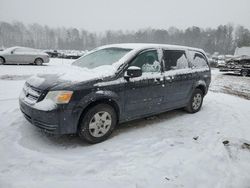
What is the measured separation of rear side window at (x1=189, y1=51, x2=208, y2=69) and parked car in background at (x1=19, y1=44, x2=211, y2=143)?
24 centimetres

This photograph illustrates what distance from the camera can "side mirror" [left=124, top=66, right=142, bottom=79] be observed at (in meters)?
4.36

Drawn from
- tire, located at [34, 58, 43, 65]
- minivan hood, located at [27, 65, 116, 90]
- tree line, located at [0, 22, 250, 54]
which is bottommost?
minivan hood, located at [27, 65, 116, 90]

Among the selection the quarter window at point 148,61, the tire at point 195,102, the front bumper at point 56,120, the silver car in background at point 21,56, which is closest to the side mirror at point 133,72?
the quarter window at point 148,61

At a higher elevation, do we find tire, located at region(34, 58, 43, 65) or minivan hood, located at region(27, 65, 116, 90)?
tire, located at region(34, 58, 43, 65)

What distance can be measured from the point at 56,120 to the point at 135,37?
103m

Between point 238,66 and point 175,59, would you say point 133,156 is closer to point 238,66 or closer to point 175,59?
point 175,59

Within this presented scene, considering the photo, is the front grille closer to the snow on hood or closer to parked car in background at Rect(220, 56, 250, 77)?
the snow on hood

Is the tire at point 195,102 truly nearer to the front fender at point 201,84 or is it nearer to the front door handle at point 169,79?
the front fender at point 201,84

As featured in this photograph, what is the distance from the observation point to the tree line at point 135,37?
9412 cm

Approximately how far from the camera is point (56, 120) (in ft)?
12.3

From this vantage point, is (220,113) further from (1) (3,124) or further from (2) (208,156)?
(1) (3,124)

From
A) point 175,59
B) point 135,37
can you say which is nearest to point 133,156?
point 175,59

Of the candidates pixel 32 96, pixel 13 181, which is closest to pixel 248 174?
pixel 13 181

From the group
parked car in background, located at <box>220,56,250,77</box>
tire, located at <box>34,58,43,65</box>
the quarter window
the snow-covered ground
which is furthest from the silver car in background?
the quarter window
